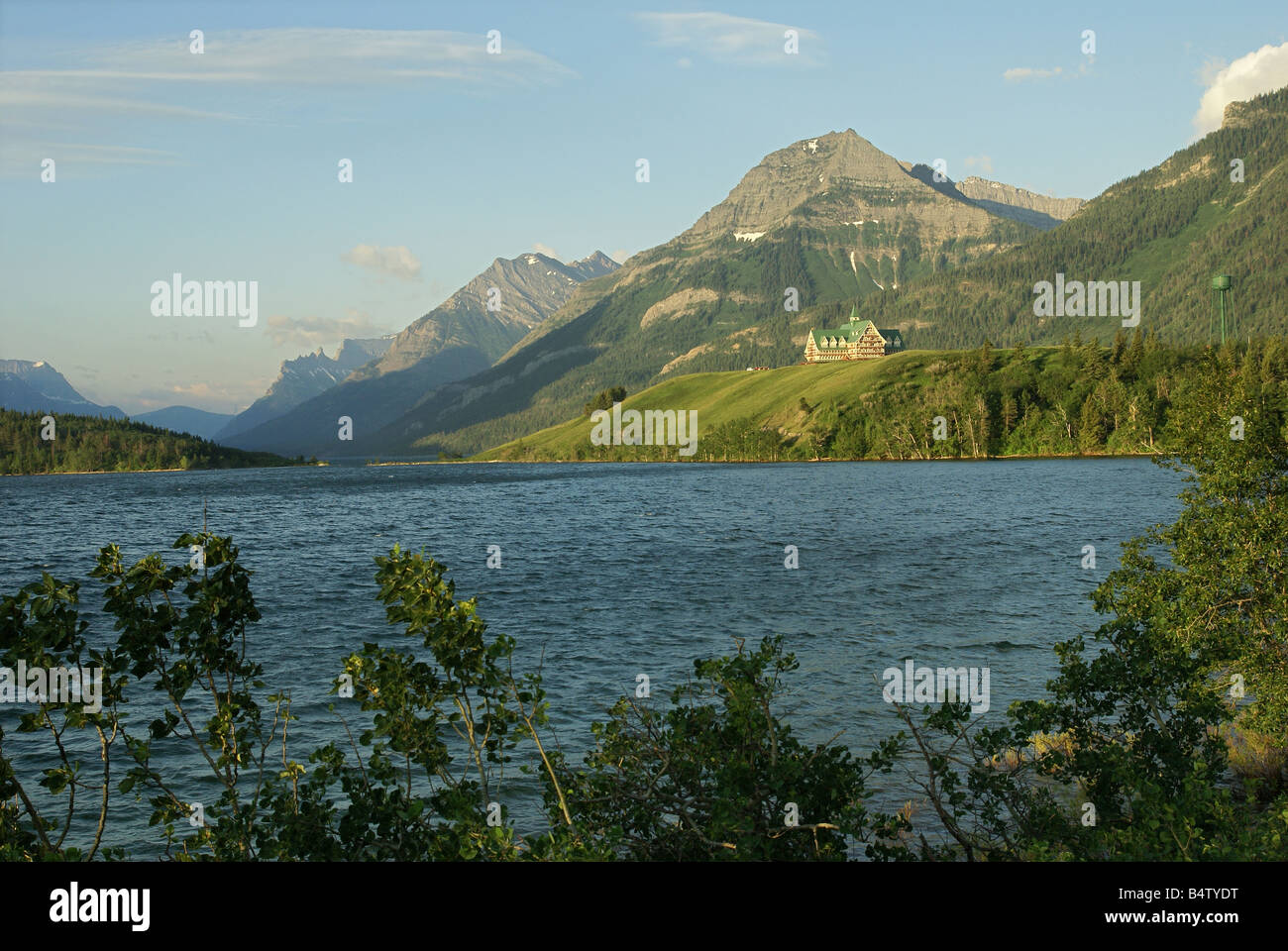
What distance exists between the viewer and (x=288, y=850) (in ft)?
40.6

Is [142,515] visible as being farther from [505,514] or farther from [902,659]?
[902,659]

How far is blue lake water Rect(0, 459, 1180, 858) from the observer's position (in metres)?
38.8

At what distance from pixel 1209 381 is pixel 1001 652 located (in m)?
23.0

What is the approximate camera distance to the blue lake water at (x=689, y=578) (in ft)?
127

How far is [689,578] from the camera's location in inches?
2798

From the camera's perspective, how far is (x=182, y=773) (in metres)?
29.7

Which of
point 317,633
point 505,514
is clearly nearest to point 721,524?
point 505,514
